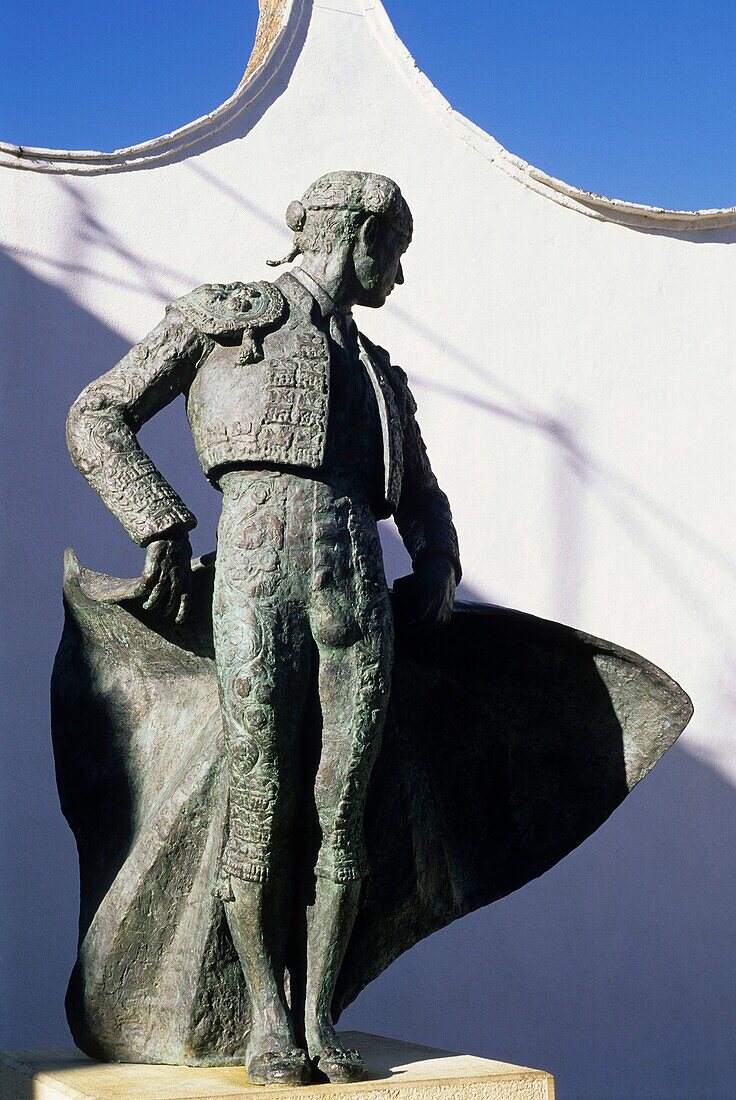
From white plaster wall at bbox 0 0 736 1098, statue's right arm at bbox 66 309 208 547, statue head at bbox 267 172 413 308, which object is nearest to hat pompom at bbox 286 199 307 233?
statue head at bbox 267 172 413 308

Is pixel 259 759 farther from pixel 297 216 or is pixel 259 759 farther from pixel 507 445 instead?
pixel 507 445

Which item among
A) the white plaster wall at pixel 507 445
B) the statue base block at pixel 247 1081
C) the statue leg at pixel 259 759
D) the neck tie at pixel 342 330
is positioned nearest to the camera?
the statue base block at pixel 247 1081

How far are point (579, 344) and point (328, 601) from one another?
2.95 m

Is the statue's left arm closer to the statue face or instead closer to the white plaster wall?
the statue face

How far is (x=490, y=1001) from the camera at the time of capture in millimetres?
5777

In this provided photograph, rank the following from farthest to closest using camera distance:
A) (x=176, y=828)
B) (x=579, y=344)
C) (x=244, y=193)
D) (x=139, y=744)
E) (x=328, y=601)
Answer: (x=579, y=344), (x=244, y=193), (x=139, y=744), (x=176, y=828), (x=328, y=601)

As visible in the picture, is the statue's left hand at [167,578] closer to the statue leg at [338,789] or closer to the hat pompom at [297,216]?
the statue leg at [338,789]

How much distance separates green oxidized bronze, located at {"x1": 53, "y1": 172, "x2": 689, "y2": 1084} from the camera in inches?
134

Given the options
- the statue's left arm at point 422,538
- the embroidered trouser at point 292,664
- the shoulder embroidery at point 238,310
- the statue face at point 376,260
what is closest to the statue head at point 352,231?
the statue face at point 376,260

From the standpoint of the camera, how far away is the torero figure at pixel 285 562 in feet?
11.1

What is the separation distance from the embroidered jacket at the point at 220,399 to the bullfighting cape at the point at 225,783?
0.91 feet

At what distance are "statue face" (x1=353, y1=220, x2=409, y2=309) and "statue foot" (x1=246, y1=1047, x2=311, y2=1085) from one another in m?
1.52

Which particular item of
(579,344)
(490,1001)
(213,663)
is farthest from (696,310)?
(213,663)

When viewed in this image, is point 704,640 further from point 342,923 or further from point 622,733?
point 342,923
